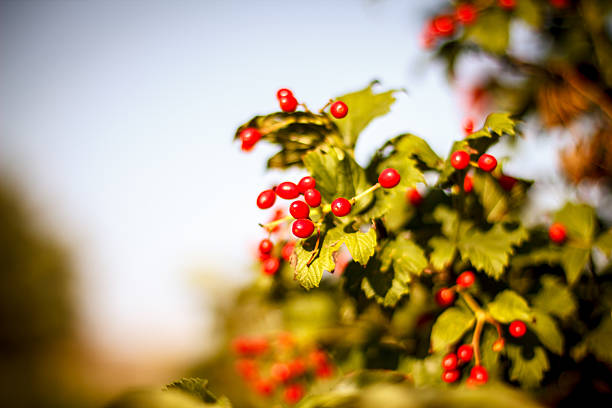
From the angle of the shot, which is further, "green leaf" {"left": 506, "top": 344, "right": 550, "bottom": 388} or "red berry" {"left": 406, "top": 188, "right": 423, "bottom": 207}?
"red berry" {"left": 406, "top": 188, "right": 423, "bottom": 207}

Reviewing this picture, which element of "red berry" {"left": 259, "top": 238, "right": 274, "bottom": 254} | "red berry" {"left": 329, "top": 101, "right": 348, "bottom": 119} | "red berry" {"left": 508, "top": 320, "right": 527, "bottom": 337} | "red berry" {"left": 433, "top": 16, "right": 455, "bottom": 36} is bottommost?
"red berry" {"left": 508, "top": 320, "right": 527, "bottom": 337}

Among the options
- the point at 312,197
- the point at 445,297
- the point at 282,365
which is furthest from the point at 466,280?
the point at 282,365

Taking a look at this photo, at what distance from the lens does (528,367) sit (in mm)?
1014

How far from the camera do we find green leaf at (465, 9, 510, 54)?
1.58 m

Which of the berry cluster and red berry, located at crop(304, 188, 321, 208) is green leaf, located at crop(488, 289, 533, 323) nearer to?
red berry, located at crop(304, 188, 321, 208)

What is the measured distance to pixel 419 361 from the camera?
1.07 m

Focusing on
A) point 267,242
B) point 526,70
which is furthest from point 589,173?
point 267,242

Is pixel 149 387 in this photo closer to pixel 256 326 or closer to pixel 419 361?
pixel 419 361

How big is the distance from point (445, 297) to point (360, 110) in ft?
2.06

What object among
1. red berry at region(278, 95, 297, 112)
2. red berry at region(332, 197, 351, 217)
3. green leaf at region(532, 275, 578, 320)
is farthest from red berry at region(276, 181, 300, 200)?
green leaf at region(532, 275, 578, 320)

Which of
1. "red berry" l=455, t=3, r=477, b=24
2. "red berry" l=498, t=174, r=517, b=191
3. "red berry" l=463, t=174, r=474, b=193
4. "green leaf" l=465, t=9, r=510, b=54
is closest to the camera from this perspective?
"red berry" l=463, t=174, r=474, b=193

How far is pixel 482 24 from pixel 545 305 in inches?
50.7

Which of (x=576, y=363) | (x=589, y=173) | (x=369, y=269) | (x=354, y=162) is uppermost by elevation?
(x=589, y=173)

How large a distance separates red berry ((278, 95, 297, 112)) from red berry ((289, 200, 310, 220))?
11.6 inches
